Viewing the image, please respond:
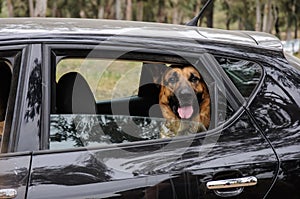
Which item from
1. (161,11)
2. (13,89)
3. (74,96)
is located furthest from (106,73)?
(161,11)

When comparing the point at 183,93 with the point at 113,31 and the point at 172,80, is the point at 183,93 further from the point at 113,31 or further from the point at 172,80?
the point at 113,31

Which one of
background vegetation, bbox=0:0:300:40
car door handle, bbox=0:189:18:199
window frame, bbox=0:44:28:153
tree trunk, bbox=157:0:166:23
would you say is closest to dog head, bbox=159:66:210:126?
window frame, bbox=0:44:28:153

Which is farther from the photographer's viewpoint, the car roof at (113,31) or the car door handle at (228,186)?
the car roof at (113,31)

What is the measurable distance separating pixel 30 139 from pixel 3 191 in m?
0.24

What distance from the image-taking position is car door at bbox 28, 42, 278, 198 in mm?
2102

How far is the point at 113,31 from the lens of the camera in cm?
247

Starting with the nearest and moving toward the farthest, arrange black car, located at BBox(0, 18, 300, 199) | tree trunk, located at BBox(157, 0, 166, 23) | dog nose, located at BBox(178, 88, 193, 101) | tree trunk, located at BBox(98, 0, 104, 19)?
black car, located at BBox(0, 18, 300, 199) < dog nose, located at BBox(178, 88, 193, 101) < tree trunk, located at BBox(98, 0, 104, 19) < tree trunk, located at BBox(157, 0, 166, 23)

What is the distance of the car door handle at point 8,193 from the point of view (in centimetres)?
201

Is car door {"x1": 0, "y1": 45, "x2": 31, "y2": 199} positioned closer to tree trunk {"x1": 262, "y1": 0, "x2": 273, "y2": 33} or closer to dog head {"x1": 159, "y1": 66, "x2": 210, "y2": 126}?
dog head {"x1": 159, "y1": 66, "x2": 210, "y2": 126}

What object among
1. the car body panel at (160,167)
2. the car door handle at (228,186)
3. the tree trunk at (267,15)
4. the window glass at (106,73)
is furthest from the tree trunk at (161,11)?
the car door handle at (228,186)

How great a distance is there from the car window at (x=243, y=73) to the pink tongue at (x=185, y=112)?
0.28 m

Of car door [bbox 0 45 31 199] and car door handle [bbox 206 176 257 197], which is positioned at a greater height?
car door [bbox 0 45 31 199]

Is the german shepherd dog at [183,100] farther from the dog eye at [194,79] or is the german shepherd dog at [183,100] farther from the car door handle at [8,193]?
the car door handle at [8,193]

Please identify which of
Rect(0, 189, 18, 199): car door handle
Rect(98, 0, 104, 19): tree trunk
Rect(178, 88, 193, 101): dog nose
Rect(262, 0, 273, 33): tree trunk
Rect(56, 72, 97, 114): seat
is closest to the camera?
Rect(0, 189, 18, 199): car door handle
